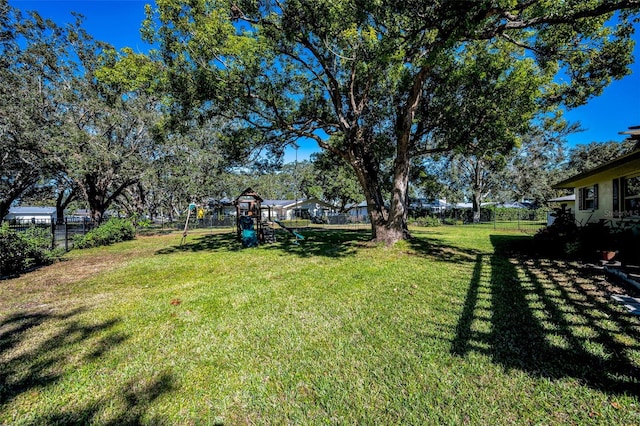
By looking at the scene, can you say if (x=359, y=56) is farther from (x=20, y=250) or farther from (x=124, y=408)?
(x=20, y=250)

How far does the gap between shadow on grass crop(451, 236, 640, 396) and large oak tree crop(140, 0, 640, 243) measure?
4633mm

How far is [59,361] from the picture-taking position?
2.75 m

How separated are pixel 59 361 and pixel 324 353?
2.67 meters

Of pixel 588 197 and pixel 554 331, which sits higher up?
pixel 588 197

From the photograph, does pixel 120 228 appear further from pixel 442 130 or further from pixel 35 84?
pixel 442 130

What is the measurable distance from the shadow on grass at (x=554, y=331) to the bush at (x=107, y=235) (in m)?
15.0

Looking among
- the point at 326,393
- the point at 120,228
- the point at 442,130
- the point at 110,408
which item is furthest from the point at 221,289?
the point at 120,228

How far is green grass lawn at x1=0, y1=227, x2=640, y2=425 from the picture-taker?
2.01 metres

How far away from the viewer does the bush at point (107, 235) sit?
475 inches

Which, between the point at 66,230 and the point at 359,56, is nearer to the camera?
the point at 359,56

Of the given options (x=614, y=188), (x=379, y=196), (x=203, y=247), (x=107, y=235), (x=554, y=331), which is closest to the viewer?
(x=554, y=331)

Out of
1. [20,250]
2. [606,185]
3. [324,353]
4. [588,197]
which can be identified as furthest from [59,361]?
[588,197]

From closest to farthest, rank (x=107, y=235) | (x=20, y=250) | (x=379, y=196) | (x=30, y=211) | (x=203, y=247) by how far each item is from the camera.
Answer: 1. (x=20, y=250)
2. (x=379, y=196)
3. (x=203, y=247)
4. (x=107, y=235)
5. (x=30, y=211)

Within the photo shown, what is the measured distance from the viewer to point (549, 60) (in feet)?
24.8
